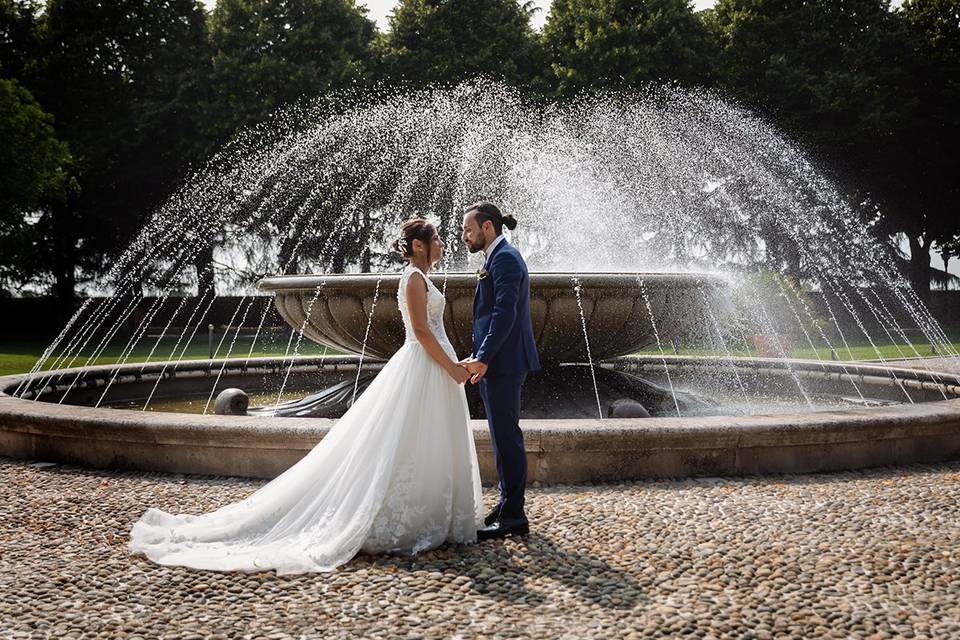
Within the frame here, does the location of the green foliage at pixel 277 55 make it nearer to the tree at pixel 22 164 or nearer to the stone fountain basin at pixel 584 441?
the tree at pixel 22 164

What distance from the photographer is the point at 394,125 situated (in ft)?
95.7

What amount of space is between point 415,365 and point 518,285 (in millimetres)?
739

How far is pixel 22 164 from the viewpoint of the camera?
26.8 meters

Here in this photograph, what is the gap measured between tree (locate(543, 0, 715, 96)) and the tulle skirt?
86.9ft

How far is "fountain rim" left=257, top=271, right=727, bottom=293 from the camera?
764 centimetres

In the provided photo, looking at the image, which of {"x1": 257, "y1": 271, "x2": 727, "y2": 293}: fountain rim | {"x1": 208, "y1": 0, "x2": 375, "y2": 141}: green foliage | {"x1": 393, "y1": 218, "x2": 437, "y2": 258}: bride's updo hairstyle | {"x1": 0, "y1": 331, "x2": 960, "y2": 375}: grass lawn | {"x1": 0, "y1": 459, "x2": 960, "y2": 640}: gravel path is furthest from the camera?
{"x1": 208, "y1": 0, "x2": 375, "y2": 141}: green foliage

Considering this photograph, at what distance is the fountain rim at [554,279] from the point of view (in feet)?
25.1

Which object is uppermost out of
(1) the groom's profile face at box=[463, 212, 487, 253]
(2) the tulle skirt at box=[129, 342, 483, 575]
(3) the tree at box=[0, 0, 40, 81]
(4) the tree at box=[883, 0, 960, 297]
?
(3) the tree at box=[0, 0, 40, 81]

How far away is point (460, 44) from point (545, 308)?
25492 millimetres

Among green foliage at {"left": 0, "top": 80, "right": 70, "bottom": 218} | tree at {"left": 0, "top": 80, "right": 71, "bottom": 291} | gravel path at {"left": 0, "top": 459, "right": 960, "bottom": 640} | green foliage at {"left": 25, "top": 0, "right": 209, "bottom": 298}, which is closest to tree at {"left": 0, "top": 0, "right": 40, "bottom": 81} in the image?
green foliage at {"left": 25, "top": 0, "right": 209, "bottom": 298}

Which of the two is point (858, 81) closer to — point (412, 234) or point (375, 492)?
point (412, 234)

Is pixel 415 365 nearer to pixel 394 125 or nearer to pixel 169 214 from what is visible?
pixel 394 125

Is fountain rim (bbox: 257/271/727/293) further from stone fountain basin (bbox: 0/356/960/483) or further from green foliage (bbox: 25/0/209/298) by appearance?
green foliage (bbox: 25/0/209/298)

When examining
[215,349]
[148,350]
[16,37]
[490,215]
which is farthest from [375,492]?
[16,37]
